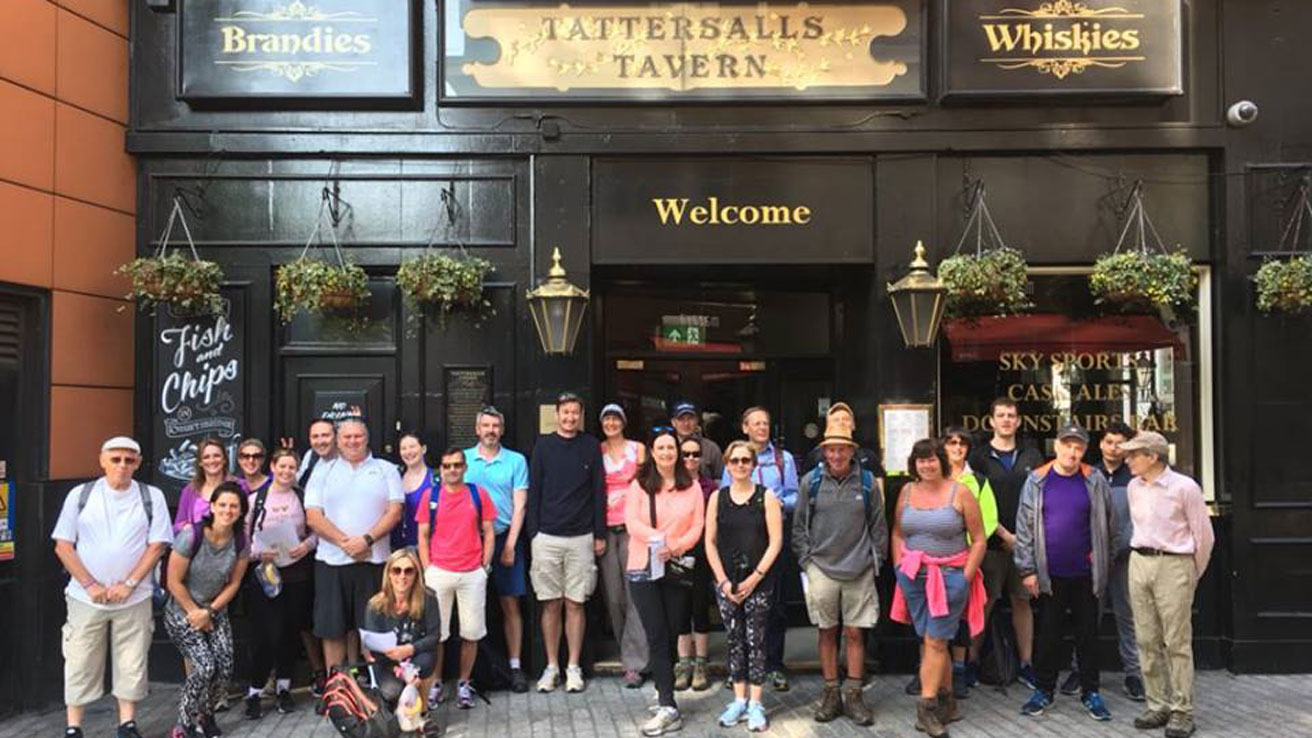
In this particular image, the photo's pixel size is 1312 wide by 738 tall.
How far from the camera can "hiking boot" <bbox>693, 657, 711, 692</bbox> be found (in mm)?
6762

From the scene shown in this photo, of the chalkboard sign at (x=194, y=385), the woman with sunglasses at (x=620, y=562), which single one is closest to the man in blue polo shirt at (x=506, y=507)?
the woman with sunglasses at (x=620, y=562)

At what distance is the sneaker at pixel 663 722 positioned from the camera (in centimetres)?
587

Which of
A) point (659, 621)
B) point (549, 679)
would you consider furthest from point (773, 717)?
point (549, 679)

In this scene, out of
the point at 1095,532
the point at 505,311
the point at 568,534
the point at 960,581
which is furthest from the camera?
the point at 505,311

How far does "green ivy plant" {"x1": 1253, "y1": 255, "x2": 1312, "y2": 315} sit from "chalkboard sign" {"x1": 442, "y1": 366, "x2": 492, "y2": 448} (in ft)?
19.2

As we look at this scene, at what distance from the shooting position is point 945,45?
24.9 ft

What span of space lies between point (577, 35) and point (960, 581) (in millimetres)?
4974

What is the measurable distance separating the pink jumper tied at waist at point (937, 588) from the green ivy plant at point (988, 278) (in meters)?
2.09

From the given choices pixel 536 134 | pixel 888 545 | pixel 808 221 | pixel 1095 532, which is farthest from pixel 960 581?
pixel 536 134

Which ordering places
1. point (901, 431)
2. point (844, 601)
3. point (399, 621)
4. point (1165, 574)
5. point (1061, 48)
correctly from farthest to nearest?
point (1061, 48), point (901, 431), point (844, 601), point (1165, 574), point (399, 621)

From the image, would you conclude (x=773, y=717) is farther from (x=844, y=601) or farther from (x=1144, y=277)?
(x=1144, y=277)

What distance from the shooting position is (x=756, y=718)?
5.94 metres

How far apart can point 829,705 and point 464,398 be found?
3.49m

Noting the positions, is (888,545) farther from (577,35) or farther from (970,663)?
(577,35)
